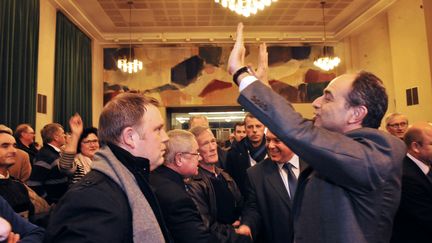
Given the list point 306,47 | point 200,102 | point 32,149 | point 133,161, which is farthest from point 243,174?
point 306,47

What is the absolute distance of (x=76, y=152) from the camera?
4375 millimetres

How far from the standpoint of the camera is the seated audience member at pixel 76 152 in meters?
3.69

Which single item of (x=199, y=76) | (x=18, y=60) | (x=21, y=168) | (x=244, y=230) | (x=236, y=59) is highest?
(x=199, y=76)

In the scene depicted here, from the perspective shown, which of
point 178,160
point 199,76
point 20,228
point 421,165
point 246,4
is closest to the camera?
point 20,228

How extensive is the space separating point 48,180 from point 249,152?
2.46 meters

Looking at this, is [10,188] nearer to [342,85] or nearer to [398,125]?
[342,85]

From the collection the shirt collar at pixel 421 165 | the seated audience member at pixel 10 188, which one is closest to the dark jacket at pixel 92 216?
the seated audience member at pixel 10 188

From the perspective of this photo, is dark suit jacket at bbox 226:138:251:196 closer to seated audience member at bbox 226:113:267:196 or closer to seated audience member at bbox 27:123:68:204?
seated audience member at bbox 226:113:267:196

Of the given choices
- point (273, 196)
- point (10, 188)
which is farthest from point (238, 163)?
point (10, 188)

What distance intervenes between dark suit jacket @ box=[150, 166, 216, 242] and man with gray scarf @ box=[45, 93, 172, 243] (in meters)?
0.34

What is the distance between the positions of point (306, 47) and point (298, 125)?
11113 mm

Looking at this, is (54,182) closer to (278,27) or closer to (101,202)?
(101,202)

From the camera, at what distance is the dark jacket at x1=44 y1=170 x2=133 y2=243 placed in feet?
4.47

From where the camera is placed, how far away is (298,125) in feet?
4.41
